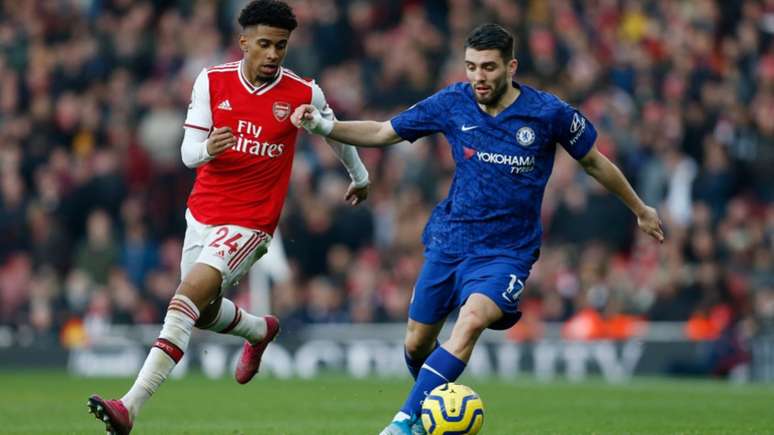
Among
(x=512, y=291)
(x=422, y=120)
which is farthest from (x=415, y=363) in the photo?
(x=422, y=120)

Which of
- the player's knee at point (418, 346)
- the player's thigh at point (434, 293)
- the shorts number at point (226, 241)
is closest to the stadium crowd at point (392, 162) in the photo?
the player's knee at point (418, 346)

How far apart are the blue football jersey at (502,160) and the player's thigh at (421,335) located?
56 cm

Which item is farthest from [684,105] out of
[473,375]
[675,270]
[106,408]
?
[106,408]

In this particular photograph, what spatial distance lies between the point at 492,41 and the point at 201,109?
2.10m

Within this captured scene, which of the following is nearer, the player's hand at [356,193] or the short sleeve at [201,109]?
the short sleeve at [201,109]

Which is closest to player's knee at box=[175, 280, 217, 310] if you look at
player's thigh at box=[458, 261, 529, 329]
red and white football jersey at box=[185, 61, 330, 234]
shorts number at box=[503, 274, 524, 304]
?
red and white football jersey at box=[185, 61, 330, 234]

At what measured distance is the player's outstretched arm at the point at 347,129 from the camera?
10.4m

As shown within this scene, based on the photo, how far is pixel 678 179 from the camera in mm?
21594

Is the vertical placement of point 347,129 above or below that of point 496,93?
below

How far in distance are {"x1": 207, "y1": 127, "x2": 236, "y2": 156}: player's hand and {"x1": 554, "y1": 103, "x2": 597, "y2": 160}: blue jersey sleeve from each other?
83.3 inches

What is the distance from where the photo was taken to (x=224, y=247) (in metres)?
10.8

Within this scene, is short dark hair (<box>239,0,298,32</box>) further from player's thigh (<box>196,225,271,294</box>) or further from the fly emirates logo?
player's thigh (<box>196,225,271,294</box>)

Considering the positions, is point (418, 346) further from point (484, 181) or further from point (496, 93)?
point (496, 93)

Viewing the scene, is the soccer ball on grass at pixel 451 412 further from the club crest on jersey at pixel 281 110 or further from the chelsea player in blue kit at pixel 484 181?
the club crest on jersey at pixel 281 110
